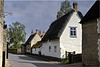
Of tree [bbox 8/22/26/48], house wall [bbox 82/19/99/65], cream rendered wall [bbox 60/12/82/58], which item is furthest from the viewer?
tree [bbox 8/22/26/48]

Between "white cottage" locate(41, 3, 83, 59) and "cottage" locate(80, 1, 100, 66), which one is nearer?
"cottage" locate(80, 1, 100, 66)

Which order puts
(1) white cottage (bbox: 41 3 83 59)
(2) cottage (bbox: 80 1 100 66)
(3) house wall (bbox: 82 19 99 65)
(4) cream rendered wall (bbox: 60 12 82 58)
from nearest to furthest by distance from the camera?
(2) cottage (bbox: 80 1 100 66), (3) house wall (bbox: 82 19 99 65), (1) white cottage (bbox: 41 3 83 59), (4) cream rendered wall (bbox: 60 12 82 58)

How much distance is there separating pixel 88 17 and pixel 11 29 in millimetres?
65658

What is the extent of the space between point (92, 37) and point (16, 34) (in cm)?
6441

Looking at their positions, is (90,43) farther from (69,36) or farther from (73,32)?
(73,32)

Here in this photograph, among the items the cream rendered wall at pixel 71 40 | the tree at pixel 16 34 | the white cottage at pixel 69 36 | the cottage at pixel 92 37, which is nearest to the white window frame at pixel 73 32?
the white cottage at pixel 69 36

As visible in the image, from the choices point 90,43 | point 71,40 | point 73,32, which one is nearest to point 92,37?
point 90,43

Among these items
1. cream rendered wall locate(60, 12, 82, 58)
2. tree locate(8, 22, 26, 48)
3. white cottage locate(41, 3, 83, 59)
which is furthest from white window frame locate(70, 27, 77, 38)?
tree locate(8, 22, 26, 48)

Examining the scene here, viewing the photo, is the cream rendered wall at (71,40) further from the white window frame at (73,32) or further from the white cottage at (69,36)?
the white window frame at (73,32)

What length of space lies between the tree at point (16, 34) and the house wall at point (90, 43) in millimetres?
62446

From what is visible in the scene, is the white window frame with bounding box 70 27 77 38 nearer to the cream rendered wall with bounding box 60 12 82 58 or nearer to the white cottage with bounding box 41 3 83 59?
the white cottage with bounding box 41 3 83 59

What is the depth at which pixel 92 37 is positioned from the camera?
1659 cm

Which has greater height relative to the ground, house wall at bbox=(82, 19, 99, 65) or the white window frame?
the white window frame

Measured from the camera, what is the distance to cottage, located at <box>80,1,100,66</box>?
1579 centimetres
